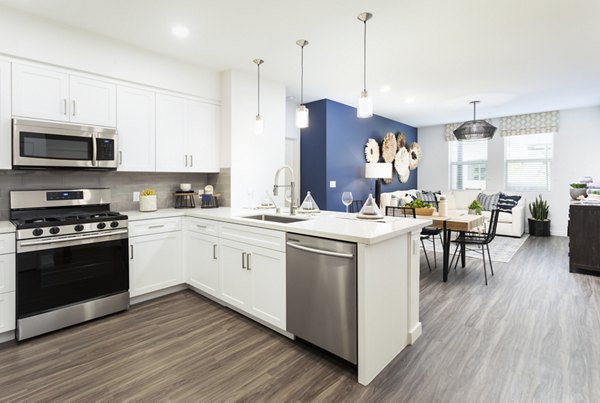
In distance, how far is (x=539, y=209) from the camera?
6.84 m

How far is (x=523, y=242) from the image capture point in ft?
20.2

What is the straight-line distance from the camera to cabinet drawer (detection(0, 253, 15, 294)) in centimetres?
240

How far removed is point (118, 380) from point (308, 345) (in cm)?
128

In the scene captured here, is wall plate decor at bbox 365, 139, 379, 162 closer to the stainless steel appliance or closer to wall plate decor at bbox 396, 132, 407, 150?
wall plate decor at bbox 396, 132, 407, 150

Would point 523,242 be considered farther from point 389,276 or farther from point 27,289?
point 27,289

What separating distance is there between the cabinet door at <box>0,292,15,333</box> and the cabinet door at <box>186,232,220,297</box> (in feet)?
4.79

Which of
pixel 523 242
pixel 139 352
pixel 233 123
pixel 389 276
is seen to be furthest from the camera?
pixel 523 242

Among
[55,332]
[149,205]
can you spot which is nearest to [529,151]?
[149,205]

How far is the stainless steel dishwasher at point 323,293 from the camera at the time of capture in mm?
1972

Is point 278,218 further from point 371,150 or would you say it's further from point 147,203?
point 371,150

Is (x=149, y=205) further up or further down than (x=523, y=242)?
further up

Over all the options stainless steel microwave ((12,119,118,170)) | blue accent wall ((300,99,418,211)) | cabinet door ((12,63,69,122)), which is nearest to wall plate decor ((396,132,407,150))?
blue accent wall ((300,99,418,211))

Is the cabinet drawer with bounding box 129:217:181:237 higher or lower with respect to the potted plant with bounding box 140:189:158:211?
lower

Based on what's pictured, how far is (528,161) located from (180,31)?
760cm
